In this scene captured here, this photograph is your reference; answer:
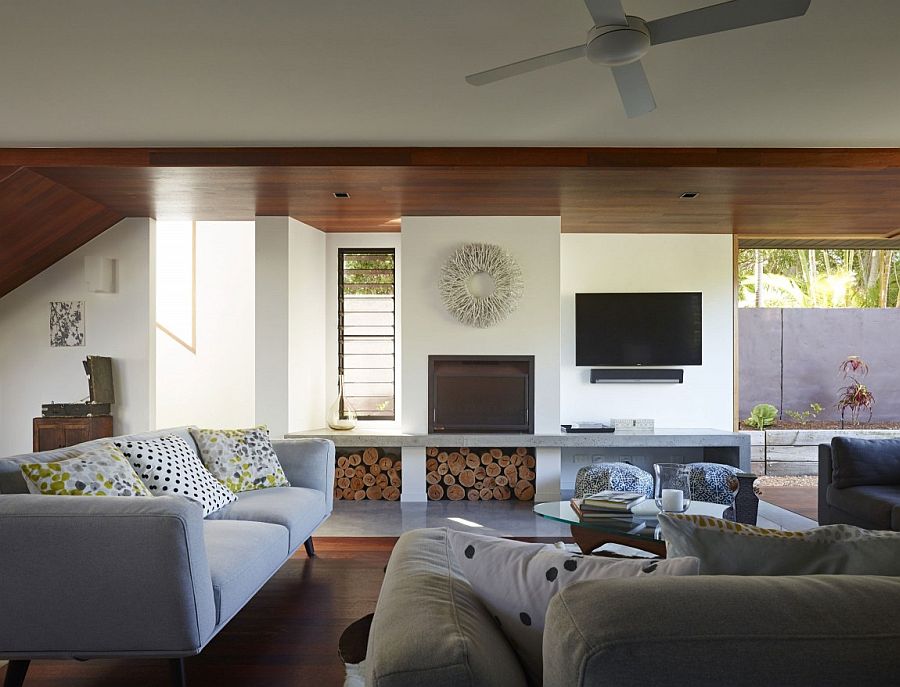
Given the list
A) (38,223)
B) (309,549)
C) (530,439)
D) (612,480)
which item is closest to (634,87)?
(309,549)

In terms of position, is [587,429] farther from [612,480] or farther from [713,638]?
[713,638]

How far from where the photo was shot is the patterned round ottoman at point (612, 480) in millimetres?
5426

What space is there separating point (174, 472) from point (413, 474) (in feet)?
10.3

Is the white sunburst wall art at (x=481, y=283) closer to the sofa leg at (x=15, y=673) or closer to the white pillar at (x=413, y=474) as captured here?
the white pillar at (x=413, y=474)

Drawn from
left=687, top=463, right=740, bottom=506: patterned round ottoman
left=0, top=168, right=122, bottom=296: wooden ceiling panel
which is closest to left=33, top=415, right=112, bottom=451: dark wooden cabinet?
left=0, top=168, right=122, bottom=296: wooden ceiling panel

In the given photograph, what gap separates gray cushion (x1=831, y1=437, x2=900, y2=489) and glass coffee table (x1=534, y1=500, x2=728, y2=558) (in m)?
1.22

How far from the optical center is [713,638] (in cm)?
93

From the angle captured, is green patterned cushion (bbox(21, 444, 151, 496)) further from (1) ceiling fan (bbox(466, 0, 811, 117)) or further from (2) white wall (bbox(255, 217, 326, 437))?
(2) white wall (bbox(255, 217, 326, 437))

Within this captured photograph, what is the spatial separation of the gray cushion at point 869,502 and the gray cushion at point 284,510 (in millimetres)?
2970

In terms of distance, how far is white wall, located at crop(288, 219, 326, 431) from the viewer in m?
6.38

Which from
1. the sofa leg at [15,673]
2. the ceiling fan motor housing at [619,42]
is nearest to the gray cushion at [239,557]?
the sofa leg at [15,673]

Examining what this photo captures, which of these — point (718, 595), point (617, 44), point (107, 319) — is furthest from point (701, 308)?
point (718, 595)

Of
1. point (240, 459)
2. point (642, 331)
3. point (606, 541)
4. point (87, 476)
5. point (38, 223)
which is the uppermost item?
point (38, 223)

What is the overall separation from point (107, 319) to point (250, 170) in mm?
2812
